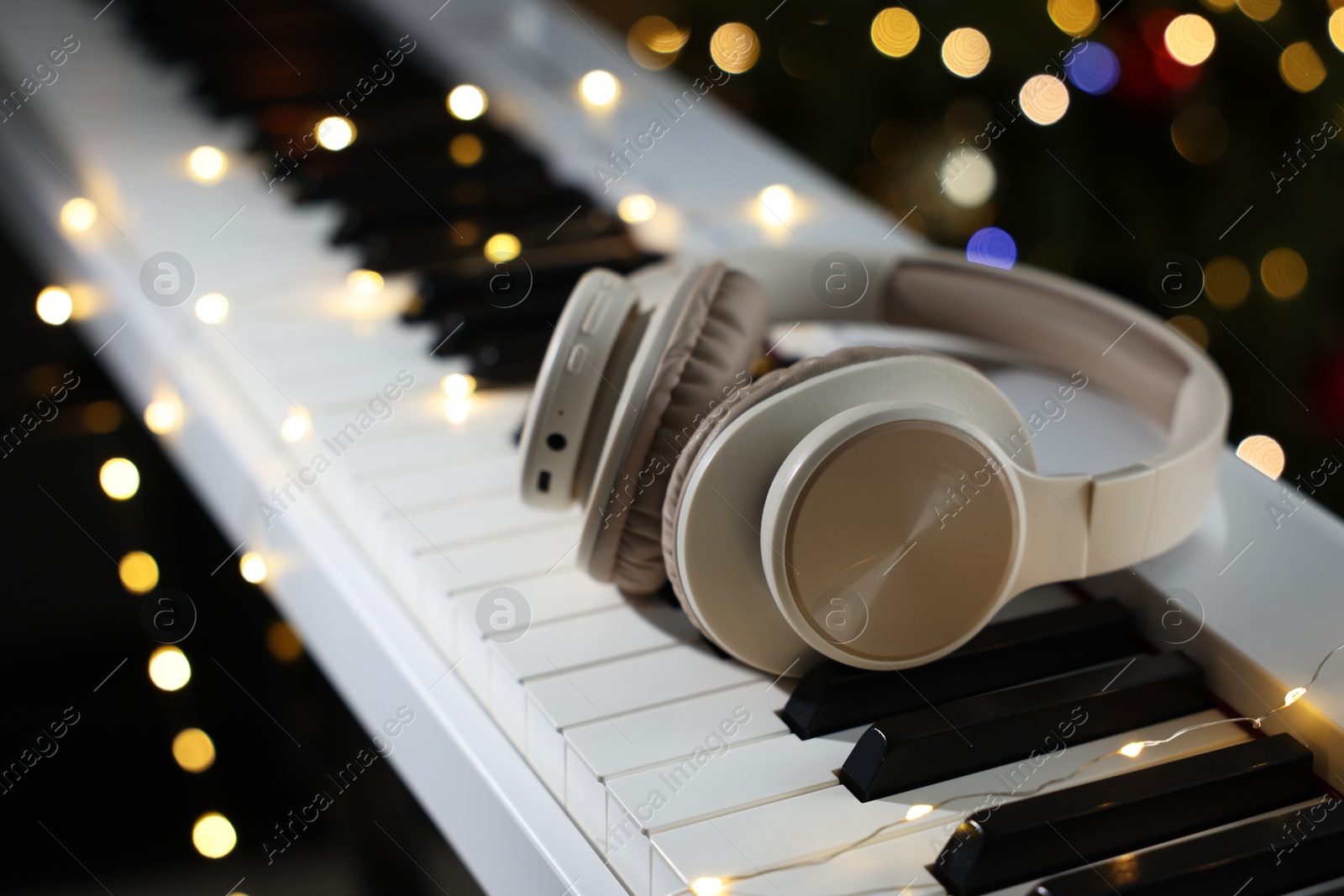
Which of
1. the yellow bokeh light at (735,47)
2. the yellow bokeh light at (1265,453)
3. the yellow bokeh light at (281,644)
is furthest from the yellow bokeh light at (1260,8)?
the yellow bokeh light at (281,644)

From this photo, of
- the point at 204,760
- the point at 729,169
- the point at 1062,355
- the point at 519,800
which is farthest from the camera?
the point at 729,169

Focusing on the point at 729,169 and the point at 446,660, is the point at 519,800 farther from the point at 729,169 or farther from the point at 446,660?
the point at 729,169

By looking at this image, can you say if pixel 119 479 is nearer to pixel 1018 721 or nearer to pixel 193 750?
pixel 193 750

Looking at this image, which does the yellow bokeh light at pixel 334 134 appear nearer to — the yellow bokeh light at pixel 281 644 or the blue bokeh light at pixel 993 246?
the yellow bokeh light at pixel 281 644

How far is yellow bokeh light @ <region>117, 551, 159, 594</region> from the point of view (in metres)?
1.58

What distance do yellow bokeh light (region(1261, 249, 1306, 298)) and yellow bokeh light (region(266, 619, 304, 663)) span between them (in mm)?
1479

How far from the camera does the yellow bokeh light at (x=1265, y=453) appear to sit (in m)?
2.03

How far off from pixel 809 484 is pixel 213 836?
0.79 meters

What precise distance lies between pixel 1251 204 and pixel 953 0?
587 mm

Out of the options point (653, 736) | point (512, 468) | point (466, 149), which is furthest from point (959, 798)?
point (466, 149)

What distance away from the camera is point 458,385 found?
1226 millimetres

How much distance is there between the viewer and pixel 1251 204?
1.90m

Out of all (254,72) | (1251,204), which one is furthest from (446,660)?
(1251,204)

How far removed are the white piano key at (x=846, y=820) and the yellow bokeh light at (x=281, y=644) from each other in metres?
0.94
